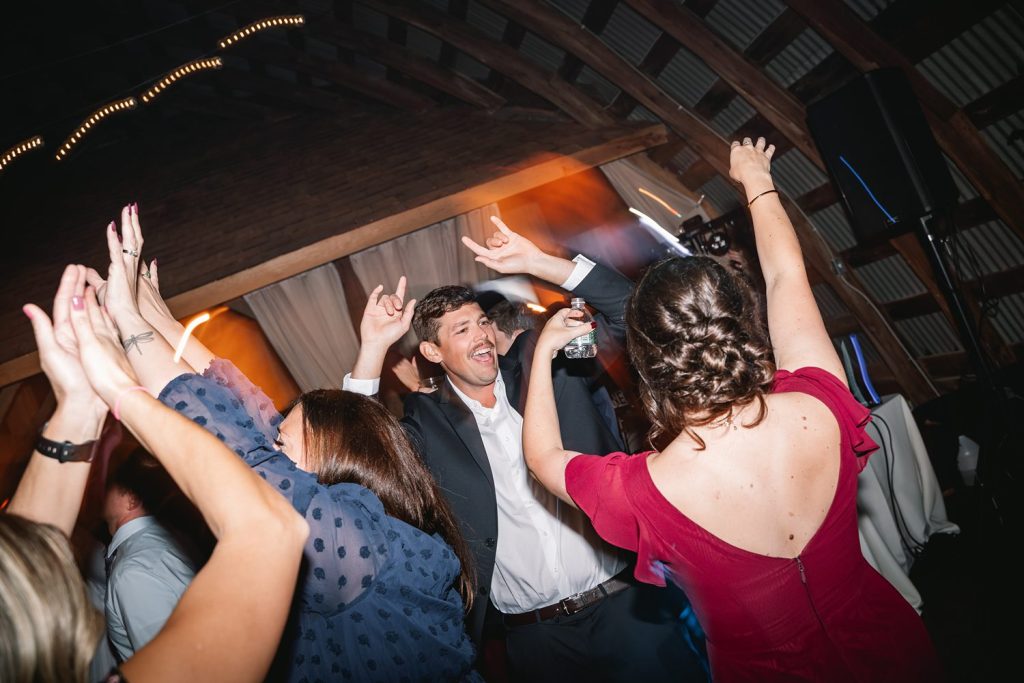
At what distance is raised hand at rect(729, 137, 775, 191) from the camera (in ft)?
4.61

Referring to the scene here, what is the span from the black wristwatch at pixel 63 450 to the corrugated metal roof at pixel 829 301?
6412 mm

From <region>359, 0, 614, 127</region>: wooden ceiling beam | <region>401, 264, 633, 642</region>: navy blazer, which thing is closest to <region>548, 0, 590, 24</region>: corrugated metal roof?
<region>359, 0, 614, 127</region>: wooden ceiling beam

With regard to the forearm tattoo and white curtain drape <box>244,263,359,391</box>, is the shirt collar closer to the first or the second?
the forearm tattoo

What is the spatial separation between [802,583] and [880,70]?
356cm

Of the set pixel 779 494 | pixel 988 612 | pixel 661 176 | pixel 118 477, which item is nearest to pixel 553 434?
pixel 779 494

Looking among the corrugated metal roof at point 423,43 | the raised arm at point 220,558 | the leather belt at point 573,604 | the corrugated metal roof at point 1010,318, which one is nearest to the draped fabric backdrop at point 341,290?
the corrugated metal roof at point 423,43

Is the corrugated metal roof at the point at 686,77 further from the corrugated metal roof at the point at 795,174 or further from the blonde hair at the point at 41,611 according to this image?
the blonde hair at the point at 41,611

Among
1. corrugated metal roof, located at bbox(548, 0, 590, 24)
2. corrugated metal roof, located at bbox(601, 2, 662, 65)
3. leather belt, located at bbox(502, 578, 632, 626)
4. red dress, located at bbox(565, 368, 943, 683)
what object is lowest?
leather belt, located at bbox(502, 578, 632, 626)

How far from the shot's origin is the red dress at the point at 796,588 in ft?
3.60

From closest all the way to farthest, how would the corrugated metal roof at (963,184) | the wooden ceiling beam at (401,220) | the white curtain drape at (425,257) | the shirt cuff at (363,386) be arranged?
1. the shirt cuff at (363,386)
2. the corrugated metal roof at (963,184)
3. the wooden ceiling beam at (401,220)
4. the white curtain drape at (425,257)

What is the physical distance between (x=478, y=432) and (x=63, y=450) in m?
1.37

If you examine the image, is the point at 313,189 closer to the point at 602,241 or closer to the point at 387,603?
the point at 602,241

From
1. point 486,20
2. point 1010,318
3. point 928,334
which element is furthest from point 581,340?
point 928,334

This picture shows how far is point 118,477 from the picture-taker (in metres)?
2.04
